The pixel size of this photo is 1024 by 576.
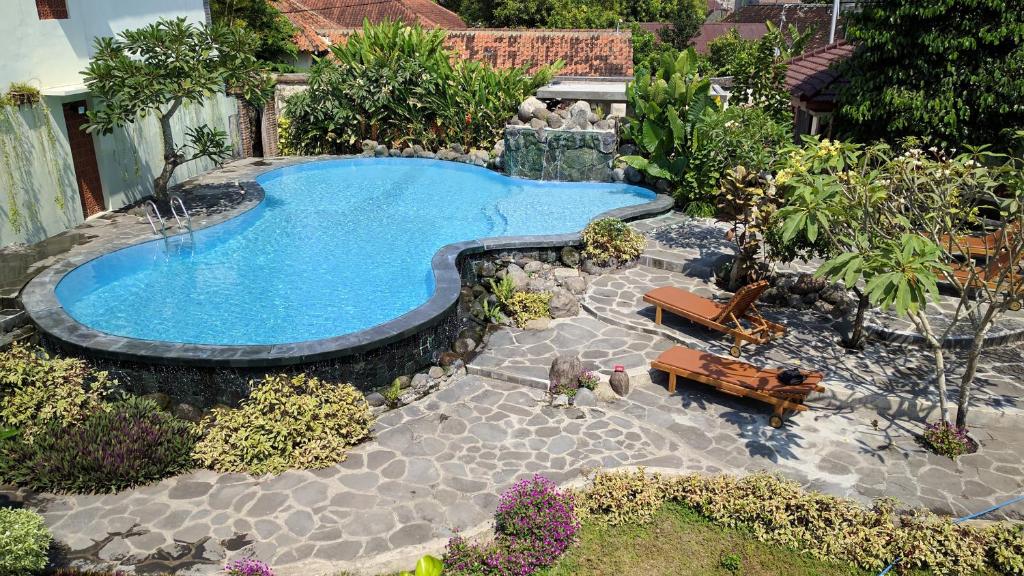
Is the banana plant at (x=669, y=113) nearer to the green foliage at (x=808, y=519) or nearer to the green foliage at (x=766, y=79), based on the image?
the green foliage at (x=766, y=79)

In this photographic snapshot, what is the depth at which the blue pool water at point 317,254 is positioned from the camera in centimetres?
1266

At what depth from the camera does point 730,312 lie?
11320 millimetres

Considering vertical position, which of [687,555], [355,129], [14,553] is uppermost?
[355,129]

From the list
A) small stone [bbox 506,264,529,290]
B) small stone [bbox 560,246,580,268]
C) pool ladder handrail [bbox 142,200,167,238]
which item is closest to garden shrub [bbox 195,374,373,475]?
small stone [bbox 506,264,529,290]

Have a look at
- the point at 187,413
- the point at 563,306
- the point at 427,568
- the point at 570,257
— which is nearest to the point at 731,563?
the point at 427,568

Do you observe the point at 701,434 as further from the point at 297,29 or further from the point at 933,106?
the point at 297,29

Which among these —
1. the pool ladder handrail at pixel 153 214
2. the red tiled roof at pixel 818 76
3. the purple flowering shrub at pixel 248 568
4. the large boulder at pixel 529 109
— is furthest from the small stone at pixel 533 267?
the purple flowering shrub at pixel 248 568

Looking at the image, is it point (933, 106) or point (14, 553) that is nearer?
point (14, 553)

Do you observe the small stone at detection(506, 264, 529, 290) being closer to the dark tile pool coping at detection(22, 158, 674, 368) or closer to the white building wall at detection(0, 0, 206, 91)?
the dark tile pool coping at detection(22, 158, 674, 368)

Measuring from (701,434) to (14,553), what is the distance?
7.60 m

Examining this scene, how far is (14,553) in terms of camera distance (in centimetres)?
665

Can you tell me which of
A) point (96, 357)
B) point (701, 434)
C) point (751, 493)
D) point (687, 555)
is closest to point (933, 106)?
point (701, 434)

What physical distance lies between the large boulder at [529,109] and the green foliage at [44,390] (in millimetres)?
14124

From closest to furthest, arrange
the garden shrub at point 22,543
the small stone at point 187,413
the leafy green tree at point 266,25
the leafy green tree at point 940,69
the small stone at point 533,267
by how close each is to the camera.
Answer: the garden shrub at point 22,543 → the small stone at point 187,413 → the leafy green tree at point 940,69 → the small stone at point 533,267 → the leafy green tree at point 266,25
